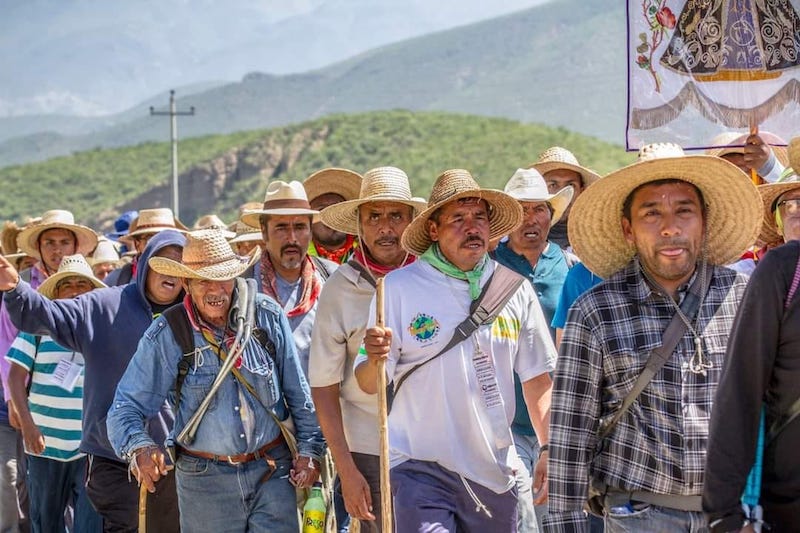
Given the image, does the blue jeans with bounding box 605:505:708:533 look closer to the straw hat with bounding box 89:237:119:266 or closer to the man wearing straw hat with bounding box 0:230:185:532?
the man wearing straw hat with bounding box 0:230:185:532

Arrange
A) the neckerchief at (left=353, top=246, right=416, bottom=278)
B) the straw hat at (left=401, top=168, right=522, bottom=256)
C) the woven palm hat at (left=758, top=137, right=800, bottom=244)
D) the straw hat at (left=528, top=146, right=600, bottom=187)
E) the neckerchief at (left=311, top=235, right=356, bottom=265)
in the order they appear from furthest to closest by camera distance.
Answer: the neckerchief at (left=311, top=235, right=356, bottom=265)
the straw hat at (left=528, top=146, right=600, bottom=187)
the neckerchief at (left=353, top=246, right=416, bottom=278)
the woven palm hat at (left=758, top=137, right=800, bottom=244)
the straw hat at (left=401, top=168, right=522, bottom=256)

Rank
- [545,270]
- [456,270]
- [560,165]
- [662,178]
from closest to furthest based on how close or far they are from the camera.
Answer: [662,178]
[456,270]
[545,270]
[560,165]

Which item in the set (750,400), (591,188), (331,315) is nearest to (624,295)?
(591,188)

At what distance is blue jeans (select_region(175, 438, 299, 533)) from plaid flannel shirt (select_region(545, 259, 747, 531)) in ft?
6.99

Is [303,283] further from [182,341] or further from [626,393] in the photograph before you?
[626,393]

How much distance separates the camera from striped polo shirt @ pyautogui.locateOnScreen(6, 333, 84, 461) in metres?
8.83

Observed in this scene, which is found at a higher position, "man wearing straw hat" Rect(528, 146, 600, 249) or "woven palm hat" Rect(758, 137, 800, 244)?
"man wearing straw hat" Rect(528, 146, 600, 249)

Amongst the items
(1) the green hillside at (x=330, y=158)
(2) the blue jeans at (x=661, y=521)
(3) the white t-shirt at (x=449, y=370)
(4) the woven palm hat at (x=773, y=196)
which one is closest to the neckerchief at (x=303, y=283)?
(3) the white t-shirt at (x=449, y=370)

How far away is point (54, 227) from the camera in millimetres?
11500

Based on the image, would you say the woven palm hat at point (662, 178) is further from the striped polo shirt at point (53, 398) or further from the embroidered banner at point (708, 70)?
the striped polo shirt at point (53, 398)

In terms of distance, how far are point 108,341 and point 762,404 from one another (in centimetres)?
499

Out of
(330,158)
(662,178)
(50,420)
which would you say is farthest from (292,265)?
(330,158)

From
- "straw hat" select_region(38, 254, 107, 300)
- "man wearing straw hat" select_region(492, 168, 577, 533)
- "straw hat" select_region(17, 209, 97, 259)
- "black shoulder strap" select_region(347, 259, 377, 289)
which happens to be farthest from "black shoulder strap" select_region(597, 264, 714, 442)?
"straw hat" select_region(17, 209, 97, 259)

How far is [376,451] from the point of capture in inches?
258
